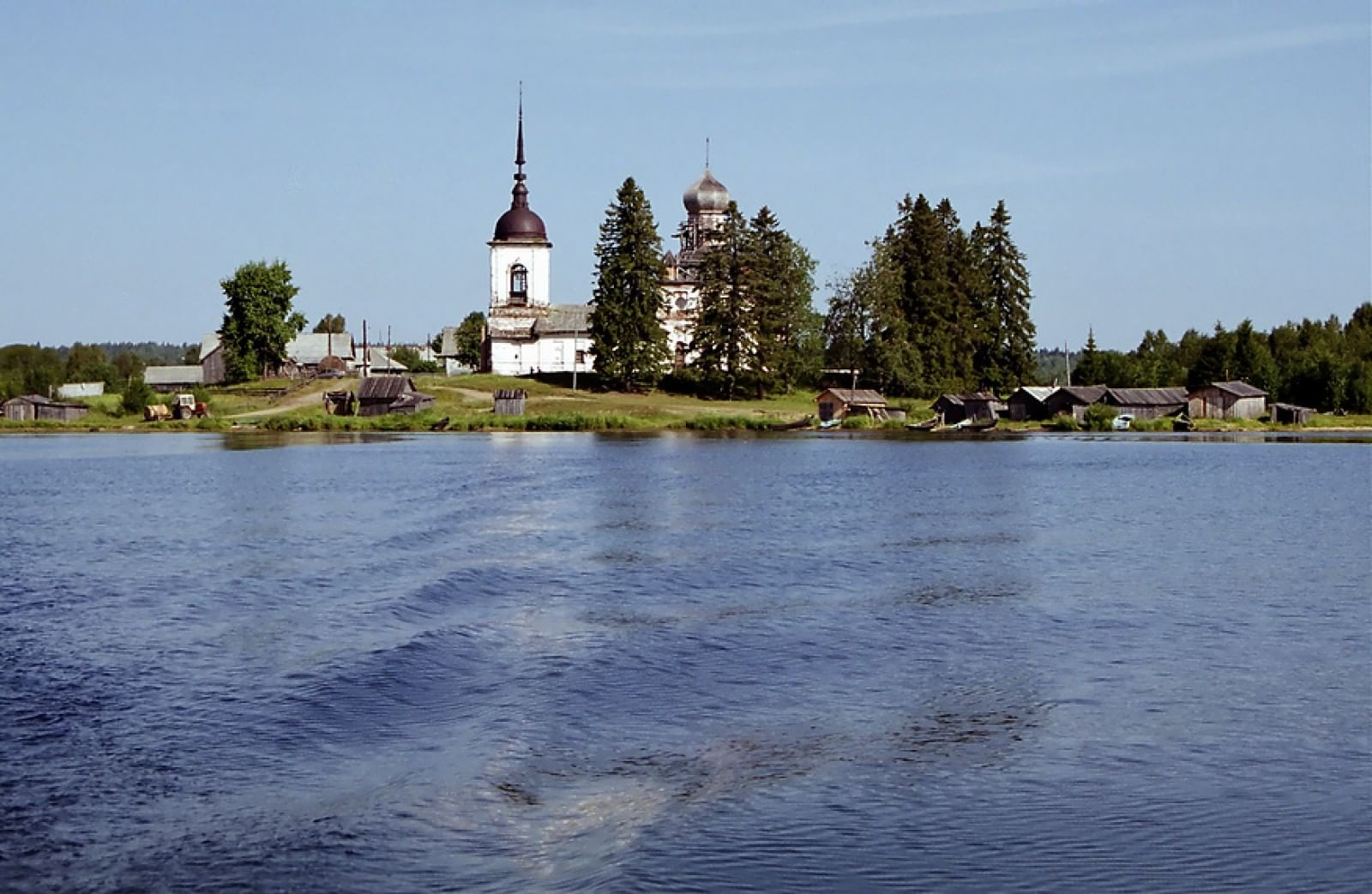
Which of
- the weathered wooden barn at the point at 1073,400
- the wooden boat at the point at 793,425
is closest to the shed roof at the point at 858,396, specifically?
the wooden boat at the point at 793,425

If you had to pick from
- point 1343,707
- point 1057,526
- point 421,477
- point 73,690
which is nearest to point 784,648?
point 1343,707

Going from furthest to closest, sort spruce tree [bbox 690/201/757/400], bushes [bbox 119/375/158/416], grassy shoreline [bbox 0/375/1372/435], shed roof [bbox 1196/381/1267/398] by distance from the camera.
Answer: shed roof [bbox 1196/381/1267/398], bushes [bbox 119/375/158/416], spruce tree [bbox 690/201/757/400], grassy shoreline [bbox 0/375/1372/435]

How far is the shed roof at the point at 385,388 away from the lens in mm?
96375

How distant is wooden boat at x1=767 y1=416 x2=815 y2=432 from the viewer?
93750 mm

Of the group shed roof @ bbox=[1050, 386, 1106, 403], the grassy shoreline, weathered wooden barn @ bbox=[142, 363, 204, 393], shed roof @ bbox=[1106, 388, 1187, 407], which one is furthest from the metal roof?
weathered wooden barn @ bbox=[142, 363, 204, 393]

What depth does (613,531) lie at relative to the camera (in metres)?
35.4

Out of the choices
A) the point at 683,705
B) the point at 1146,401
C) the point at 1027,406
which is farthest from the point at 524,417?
the point at 683,705

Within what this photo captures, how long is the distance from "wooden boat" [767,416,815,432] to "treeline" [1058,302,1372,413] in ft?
106

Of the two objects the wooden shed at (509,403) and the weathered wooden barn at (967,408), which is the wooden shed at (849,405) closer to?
the weathered wooden barn at (967,408)

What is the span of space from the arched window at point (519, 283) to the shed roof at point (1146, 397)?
42.3m

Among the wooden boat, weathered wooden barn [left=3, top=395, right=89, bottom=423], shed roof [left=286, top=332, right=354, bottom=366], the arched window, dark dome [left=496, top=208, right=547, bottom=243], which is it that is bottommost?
the wooden boat

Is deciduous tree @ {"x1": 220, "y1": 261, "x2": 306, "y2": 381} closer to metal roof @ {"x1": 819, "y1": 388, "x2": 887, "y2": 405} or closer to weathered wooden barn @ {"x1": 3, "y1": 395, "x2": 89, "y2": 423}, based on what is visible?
weathered wooden barn @ {"x1": 3, "y1": 395, "x2": 89, "y2": 423}

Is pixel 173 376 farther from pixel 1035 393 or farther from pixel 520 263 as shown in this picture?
pixel 1035 393

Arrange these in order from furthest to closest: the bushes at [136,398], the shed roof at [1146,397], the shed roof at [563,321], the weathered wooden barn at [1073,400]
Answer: the shed roof at [563,321], the bushes at [136,398], the shed roof at [1146,397], the weathered wooden barn at [1073,400]
